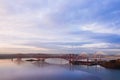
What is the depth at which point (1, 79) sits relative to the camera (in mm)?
42219

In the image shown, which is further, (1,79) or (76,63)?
(76,63)

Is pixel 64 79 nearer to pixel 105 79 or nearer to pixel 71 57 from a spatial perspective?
pixel 105 79

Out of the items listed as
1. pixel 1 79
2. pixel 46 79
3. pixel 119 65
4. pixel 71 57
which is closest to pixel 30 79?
pixel 46 79

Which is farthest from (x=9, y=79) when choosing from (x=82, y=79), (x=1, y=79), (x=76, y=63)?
(x=76, y=63)

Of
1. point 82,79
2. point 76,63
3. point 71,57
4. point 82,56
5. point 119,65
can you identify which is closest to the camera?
point 82,79

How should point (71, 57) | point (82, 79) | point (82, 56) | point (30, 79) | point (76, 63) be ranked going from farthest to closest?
point (82, 56)
point (71, 57)
point (76, 63)
point (82, 79)
point (30, 79)

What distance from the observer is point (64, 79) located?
43125mm

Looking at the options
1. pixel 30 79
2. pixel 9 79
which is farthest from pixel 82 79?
pixel 9 79

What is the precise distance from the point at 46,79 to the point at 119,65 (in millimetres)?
36589

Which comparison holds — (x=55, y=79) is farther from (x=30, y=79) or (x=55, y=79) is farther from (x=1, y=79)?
(x=1, y=79)

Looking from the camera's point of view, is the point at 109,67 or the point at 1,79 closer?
the point at 1,79

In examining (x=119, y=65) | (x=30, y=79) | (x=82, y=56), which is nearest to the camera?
(x=30, y=79)

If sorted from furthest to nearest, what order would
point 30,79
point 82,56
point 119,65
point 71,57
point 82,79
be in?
point 82,56, point 71,57, point 119,65, point 82,79, point 30,79

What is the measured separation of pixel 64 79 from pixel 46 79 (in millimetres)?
3672
